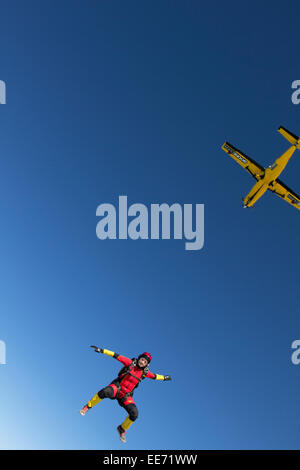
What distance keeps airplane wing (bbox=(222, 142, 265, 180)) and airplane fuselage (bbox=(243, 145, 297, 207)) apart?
84 centimetres

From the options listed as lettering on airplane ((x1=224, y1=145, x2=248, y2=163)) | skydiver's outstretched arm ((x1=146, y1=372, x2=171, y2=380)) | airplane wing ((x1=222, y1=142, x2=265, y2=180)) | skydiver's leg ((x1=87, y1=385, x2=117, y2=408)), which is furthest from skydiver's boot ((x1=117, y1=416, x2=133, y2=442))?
lettering on airplane ((x1=224, y1=145, x2=248, y2=163))

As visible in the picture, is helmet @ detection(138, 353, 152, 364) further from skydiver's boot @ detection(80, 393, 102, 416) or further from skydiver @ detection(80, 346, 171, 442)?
skydiver's boot @ detection(80, 393, 102, 416)

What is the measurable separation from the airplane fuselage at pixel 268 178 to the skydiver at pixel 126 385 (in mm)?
27101

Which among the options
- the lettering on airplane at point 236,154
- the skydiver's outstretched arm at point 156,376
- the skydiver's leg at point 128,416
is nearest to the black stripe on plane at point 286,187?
the lettering on airplane at point 236,154

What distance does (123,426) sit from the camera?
68.8ft

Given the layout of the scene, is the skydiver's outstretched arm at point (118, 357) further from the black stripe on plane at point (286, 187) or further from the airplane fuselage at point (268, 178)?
the black stripe on plane at point (286, 187)

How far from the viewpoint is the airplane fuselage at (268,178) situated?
40406 mm

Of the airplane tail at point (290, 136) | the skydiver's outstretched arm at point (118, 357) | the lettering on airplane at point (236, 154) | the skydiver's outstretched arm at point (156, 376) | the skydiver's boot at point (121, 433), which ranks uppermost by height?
the lettering on airplane at point (236, 154)

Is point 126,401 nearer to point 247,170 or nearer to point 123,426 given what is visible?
point 123,426

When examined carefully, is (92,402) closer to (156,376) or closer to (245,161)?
(156,376)

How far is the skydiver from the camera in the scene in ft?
66.1

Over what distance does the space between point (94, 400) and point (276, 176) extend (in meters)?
31.4
